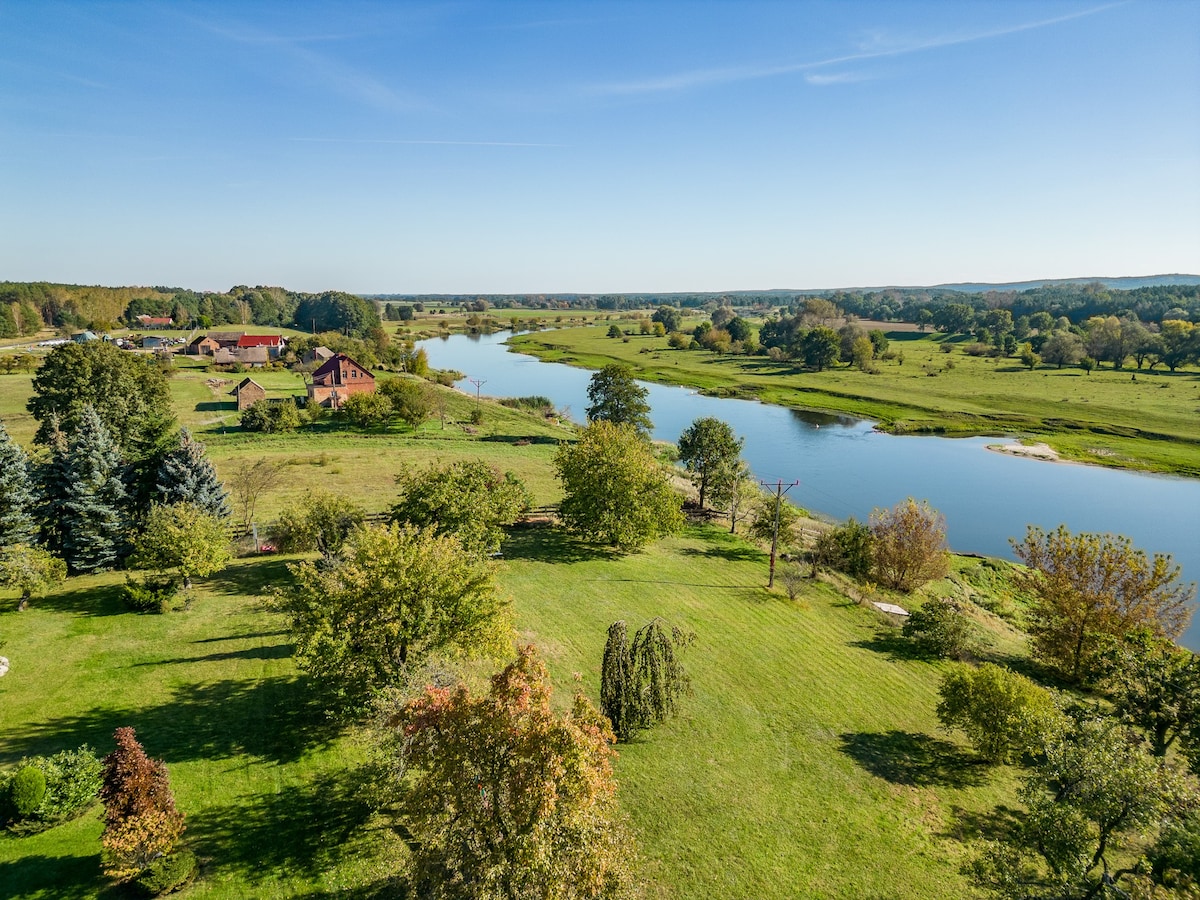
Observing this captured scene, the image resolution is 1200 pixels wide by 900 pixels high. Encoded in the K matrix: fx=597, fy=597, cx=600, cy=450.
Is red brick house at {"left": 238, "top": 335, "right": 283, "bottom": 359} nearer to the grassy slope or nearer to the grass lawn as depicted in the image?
the grassy slope

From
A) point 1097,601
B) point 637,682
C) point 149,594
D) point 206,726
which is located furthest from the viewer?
point 1097,601

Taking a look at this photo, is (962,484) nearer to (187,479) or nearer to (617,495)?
(617,495)

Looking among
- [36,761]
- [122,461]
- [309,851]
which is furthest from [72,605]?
[309,851]

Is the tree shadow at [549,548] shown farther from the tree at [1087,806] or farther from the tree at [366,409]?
the tree at [366,409]

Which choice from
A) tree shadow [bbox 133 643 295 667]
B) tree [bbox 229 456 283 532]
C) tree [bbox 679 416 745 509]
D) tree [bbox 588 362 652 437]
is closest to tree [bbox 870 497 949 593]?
tree [bbox 679 416 745 509]

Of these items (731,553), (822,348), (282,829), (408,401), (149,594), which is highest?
(822,348)

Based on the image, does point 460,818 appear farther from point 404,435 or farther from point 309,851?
point 404,435

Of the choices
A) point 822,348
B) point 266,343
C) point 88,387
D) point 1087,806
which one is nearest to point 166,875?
point 1087,806
